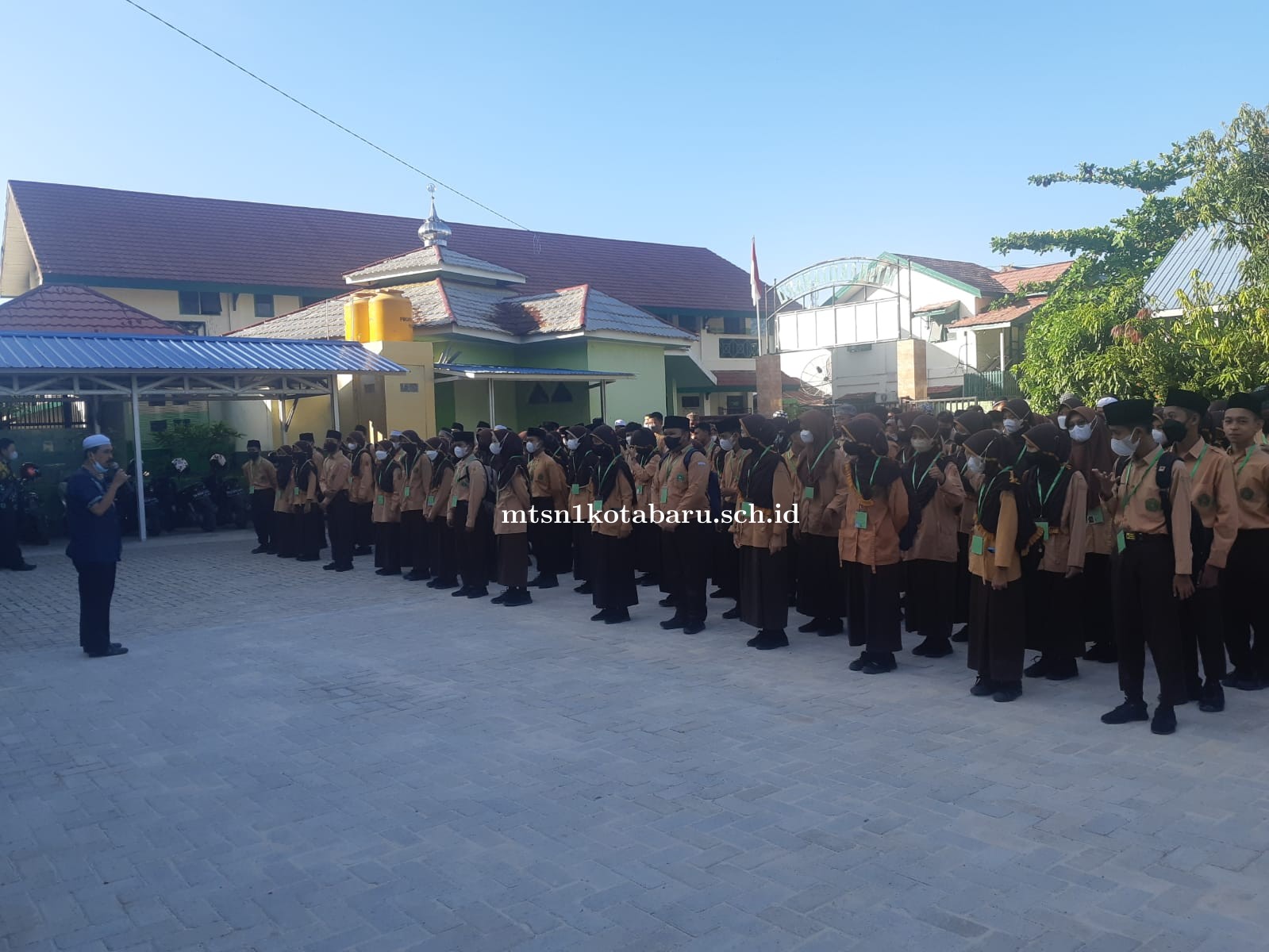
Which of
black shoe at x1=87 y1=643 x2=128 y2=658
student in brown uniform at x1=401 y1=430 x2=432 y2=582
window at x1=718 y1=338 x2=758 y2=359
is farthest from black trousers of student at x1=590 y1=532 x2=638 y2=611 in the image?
window at x1=718 y1=338 x2=758 y2=359

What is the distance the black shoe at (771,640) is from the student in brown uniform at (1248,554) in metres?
3.09

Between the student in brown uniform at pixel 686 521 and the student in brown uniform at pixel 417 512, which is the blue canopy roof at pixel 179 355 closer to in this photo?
the student in brown uniform at pixel 417 512

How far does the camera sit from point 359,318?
19.6 meters

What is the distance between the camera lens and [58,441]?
17406 mm

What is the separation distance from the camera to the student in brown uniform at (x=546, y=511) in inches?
447

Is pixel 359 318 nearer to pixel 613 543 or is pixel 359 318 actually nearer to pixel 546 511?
pixel 546 511

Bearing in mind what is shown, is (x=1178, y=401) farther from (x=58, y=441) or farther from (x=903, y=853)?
(x=58, y=441)

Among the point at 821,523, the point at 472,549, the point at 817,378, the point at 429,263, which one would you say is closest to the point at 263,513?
the point at 472,549

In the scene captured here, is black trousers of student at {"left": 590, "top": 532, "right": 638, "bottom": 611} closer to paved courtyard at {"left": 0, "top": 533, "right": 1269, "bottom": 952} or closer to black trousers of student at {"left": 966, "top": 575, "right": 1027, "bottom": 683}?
paved courtyard at {"left": 0, "top": 533, "right": 1269, "bottom": 952}

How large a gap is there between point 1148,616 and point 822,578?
3.16m

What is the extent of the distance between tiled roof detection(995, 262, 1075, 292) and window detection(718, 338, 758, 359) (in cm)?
845

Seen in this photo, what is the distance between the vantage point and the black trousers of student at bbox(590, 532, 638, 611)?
29.9ft

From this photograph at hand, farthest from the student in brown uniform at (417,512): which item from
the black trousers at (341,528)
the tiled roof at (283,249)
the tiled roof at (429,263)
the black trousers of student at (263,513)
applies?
the tiled roof at (283,249)

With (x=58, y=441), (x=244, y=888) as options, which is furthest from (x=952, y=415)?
(x=58, y=441)
